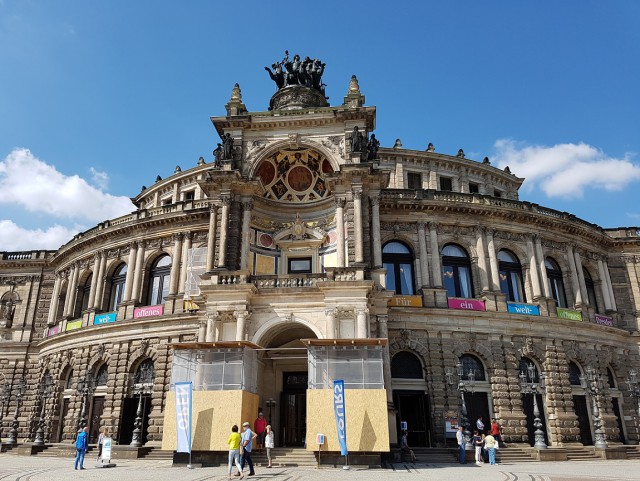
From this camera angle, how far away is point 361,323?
2414cm

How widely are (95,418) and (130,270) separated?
9.98 metres

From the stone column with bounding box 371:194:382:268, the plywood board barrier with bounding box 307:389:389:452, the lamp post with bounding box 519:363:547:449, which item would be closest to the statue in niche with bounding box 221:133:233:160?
the stone column with bounding box 371:194:382:268

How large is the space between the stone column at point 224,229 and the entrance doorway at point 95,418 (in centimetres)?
1434

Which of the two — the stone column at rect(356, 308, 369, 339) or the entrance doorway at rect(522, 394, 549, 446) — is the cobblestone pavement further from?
the entrance doorway at rect(522, 394, 549, 446)

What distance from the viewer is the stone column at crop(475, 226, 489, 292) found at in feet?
106

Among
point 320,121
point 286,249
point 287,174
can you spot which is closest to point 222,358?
point 286,249

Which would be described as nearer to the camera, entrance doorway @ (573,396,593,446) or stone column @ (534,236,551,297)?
entrance doorway @ (573,396,593,446)

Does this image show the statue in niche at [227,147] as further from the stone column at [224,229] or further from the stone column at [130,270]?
the stone column at [130,270]

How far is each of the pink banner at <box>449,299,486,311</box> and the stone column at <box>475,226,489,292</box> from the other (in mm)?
1077

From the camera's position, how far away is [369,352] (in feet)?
71.2

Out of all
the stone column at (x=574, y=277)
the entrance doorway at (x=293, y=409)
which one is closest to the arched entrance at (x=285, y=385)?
the entrance doorway at (x=293, y=409)

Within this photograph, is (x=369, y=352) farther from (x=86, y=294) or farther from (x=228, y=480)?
(x=86, y=294)

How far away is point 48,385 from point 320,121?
26270mm

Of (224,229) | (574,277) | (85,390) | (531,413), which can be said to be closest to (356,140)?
(224,229)
